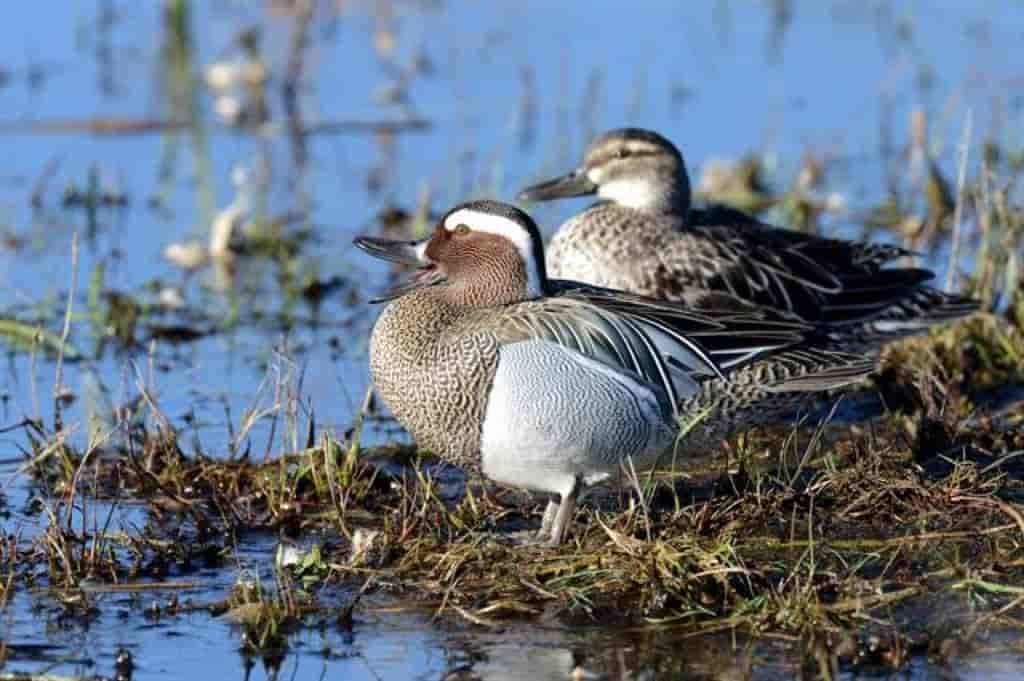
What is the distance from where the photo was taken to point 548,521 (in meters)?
6.12

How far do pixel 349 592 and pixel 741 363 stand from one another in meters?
1.48

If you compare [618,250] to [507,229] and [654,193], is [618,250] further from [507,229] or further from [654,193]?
[507,229]

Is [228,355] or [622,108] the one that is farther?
[622,108]

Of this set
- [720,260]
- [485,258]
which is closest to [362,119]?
[720,260]

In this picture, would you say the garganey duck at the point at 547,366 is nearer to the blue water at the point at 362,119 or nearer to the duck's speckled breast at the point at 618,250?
the blue water at the point at 362,119

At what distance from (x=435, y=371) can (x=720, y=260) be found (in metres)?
2.15

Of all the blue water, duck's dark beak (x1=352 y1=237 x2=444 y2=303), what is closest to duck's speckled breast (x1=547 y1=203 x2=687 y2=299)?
the blue water

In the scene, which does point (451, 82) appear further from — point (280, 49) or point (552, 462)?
point (552, 462)

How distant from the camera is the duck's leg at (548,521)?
19.7 ft

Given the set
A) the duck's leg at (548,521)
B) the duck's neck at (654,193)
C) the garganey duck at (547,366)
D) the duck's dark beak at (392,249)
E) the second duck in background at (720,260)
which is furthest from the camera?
the duck's neck at (654,193)

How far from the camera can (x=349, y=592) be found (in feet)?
18.3

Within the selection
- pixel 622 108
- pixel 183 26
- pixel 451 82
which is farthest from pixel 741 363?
pixel 183 26

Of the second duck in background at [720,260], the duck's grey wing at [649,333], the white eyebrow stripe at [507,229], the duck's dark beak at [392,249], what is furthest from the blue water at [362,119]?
the second duck in background at [720,260]

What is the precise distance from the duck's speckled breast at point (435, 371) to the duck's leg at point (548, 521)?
0.27 m
